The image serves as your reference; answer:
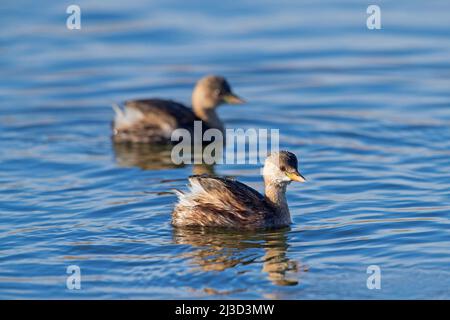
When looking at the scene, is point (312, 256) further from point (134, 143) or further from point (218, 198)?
point (134, 143)

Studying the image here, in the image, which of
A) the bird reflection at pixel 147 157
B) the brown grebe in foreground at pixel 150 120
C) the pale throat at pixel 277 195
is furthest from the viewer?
the brown grebe in foreground at pixel 150 120

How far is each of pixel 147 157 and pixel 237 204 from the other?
3833 millimetres

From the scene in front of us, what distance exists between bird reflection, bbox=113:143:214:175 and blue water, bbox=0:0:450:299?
2.4 inches

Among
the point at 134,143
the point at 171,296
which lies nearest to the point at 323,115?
the point at 134,143

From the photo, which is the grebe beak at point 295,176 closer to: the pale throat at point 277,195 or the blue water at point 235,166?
the pale throat at point 277,195

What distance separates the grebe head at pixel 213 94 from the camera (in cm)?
1638

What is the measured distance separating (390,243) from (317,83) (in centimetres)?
779

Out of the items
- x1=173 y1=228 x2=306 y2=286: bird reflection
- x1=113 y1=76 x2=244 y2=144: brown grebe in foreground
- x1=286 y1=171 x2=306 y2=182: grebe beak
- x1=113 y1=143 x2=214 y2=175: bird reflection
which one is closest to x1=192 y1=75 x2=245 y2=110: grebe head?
x1=113 y1=76 x2=244 y2=144: brown grebe in foreground

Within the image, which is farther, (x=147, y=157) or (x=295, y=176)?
(x=147, y=157)

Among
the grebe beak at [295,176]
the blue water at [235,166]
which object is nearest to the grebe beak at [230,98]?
the blue water at [235,166]

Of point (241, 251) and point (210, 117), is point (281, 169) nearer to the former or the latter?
point (241, 251)

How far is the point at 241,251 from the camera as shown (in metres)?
11.1

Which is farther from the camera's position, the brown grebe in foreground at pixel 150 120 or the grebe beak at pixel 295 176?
the brown grebe in foreground at pixel 150 120

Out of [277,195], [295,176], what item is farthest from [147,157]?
[295,176]
